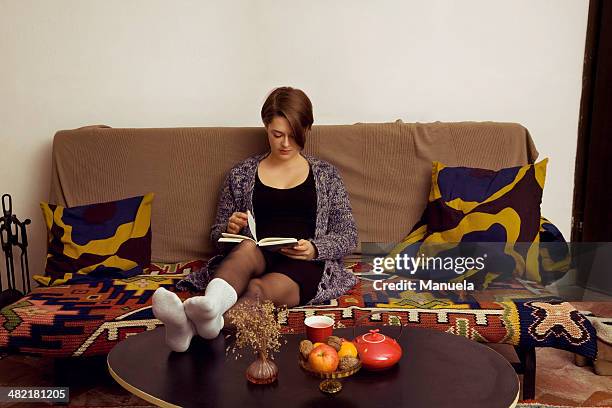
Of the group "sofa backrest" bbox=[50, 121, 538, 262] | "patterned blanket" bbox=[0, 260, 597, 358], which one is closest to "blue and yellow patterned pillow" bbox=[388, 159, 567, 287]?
"sofa backrest" bbox=[50, 121, 538, 262]

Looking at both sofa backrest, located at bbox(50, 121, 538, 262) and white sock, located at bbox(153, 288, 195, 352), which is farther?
sofa backrest, located at bbox(50, 121, 538, 262)

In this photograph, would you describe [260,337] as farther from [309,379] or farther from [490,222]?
[490,222]

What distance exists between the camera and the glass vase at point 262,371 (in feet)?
4.66

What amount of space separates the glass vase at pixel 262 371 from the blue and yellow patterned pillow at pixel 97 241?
1.14m

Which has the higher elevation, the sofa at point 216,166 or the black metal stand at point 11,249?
the sofa at point 216,166

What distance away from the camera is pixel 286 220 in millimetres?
2367

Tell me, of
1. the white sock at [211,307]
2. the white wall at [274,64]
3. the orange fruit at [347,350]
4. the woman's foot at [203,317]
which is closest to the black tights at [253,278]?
the white sock at [211,307]

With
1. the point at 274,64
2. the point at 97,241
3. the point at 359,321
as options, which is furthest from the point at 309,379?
the point at 274,64

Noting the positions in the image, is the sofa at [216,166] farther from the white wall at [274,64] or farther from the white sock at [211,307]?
the white sock at [211,307]

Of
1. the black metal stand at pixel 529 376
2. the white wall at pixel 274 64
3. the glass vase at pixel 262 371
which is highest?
the white wall at pixel 274 64

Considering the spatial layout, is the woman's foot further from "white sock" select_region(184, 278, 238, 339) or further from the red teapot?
the red teapot

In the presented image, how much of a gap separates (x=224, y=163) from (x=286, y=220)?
438mm

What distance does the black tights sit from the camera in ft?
6.42

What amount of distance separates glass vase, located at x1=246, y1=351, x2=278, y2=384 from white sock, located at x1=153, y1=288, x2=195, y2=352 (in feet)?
0.81
